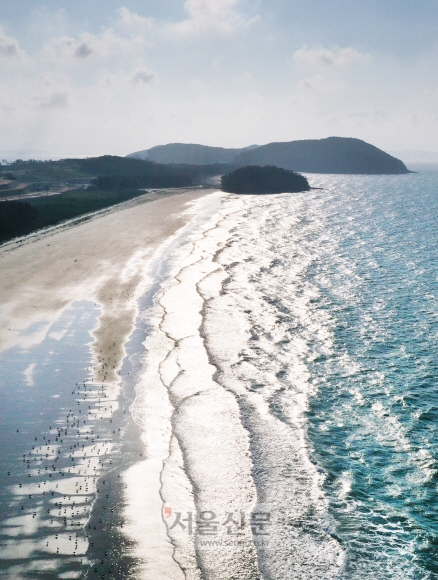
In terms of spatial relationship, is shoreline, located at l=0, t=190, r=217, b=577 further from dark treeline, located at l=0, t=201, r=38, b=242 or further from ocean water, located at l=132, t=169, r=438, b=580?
dark treeline, located at l=0, t=201, r=38, b=242

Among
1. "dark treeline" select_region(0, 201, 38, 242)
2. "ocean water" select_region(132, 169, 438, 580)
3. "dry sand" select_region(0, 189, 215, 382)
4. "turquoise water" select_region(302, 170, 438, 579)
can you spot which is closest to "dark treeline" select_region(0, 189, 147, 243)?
"dark treeline" select_region(0, 201, 38, 242)

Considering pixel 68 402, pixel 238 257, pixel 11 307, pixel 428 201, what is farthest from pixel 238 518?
pixel 428 201

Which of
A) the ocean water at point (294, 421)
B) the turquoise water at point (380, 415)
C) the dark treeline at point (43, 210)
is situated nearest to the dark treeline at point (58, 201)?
the dark treeline at point (43, 210)

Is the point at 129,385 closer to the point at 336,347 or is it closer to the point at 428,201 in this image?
the point at 336,347

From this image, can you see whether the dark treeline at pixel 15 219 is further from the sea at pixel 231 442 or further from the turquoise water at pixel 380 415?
the turquoise water at pixel 380 415

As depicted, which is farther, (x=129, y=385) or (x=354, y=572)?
(x=129, y=385)

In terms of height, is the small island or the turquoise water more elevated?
the small island
